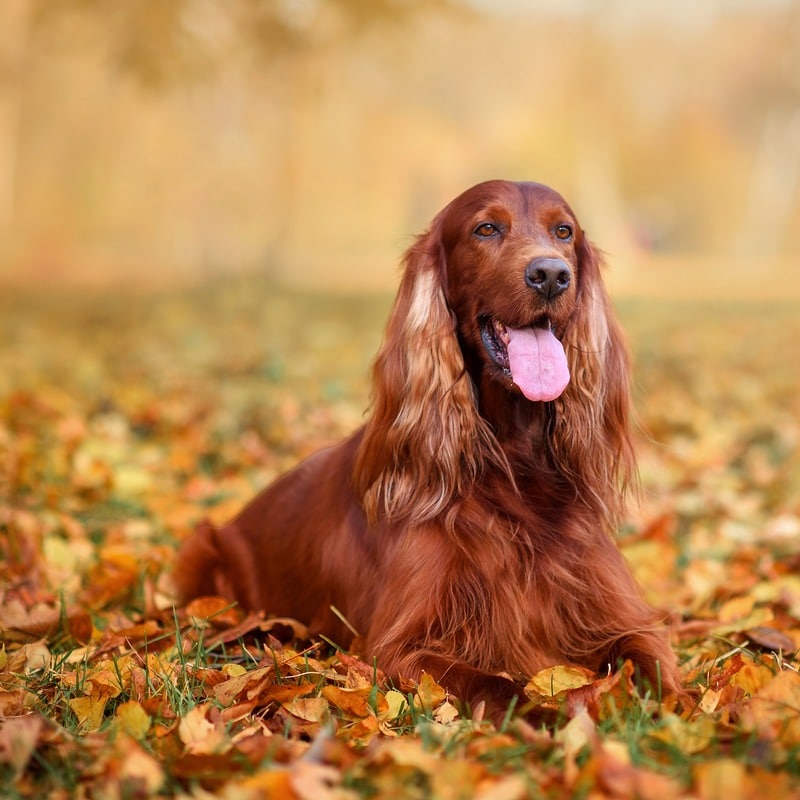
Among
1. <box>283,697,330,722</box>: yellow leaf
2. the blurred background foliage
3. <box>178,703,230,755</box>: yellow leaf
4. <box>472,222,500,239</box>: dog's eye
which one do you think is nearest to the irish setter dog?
<box>472,222,500,239</box>: dog's eye

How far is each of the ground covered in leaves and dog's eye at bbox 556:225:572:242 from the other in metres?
0.77

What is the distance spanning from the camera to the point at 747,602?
12.0ft

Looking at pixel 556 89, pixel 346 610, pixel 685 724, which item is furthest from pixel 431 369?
pixel 556 89

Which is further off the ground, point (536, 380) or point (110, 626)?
point (536, 380)

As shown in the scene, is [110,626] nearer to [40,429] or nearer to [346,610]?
[346,610]

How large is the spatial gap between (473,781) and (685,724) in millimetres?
507

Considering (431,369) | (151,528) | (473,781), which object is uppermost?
(431,369)

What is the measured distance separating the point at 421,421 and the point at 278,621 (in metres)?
0.77

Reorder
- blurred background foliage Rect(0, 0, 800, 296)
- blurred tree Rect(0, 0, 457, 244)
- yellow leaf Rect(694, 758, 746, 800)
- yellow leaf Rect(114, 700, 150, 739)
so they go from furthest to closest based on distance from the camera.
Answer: blurred background foliage Rect(0, 0, 800, 296) → blurred tree Rect(0, 0, 457, 244) → yellow leaf Rect(114, 700, 150, 739) → yellow leaf Rect(694, 758, 746, 800)

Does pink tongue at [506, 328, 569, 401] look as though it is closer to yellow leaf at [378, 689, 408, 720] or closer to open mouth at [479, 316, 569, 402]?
open mouth at [479, 316, 569, 402]

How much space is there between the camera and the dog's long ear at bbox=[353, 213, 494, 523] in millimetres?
2963

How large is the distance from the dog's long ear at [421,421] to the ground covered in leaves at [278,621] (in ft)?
1.65

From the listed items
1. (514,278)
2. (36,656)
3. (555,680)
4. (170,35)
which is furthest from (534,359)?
(170,35)

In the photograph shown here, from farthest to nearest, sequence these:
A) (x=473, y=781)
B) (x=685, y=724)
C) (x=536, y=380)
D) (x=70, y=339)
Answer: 1. (x=70, y=339)
2. (x=536, y=380)
3. (x=685, y=724)
4. (x=473, y=781)
